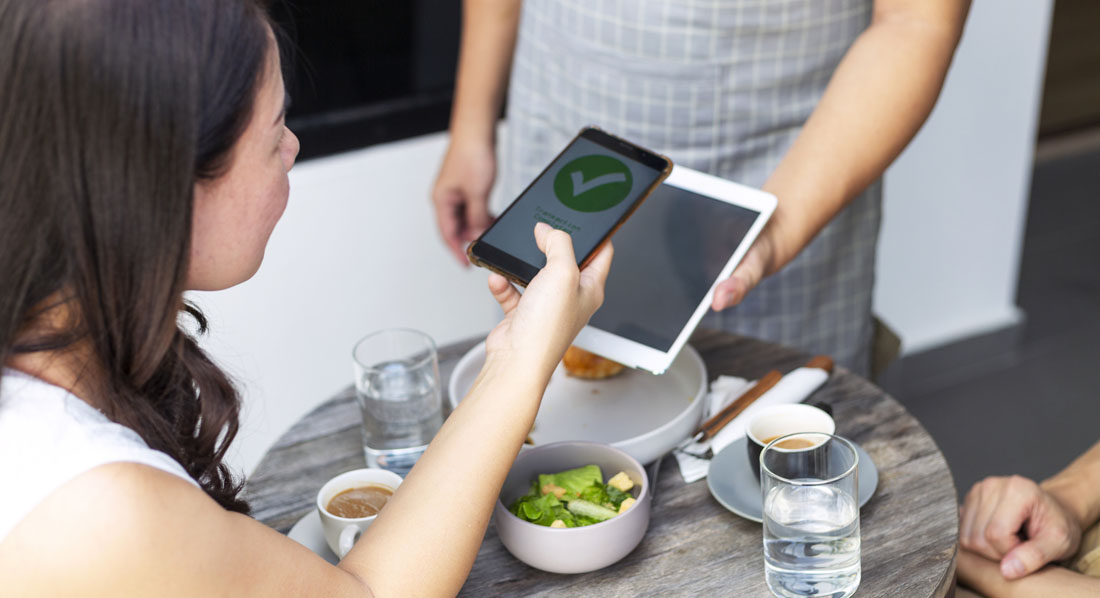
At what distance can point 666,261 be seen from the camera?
115 cm

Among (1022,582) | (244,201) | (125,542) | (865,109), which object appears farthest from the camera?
(865,109)

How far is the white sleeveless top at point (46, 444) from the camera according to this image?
0.66 meters

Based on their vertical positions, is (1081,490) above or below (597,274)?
below

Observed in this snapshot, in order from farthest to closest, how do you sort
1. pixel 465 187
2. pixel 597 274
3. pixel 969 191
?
1. pixel 969 191
2. pixel 465 187
3. pixel 597 274

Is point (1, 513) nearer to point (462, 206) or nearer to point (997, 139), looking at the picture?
point (462, 206)

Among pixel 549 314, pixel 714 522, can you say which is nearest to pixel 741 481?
pixel 714 522

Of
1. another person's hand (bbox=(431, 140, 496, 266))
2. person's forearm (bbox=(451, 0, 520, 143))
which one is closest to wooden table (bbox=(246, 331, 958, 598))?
another person's hand (bbox=(431, 140, 496, 266))

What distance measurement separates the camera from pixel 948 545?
0.92 metres

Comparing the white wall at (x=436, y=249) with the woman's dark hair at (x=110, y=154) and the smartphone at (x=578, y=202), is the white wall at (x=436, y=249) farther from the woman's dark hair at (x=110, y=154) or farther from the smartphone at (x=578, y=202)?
the woman's dark hair at (x=110, y=154)

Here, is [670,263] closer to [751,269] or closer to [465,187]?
[751,269]

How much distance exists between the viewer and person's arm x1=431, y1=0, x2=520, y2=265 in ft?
5.31

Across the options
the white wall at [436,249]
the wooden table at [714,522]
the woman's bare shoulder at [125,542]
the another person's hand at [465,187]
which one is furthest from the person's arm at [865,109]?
the white wall at [436,249]

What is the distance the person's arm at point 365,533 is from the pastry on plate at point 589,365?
0.20 m

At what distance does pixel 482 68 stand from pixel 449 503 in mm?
990
